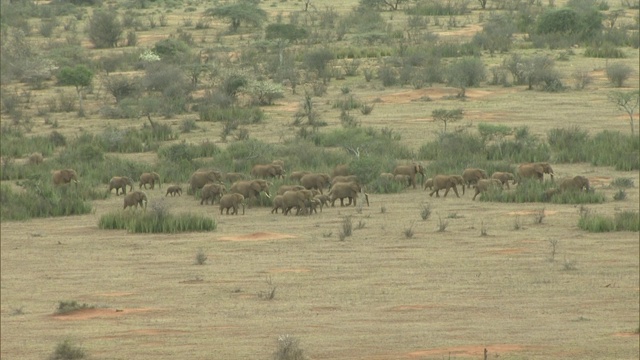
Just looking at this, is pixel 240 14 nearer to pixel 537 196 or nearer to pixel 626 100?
pixel 626 100

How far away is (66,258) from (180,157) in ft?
31.5

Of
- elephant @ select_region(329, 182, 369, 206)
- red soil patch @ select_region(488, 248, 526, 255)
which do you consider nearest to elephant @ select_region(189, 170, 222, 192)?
elephant @ select_region(329, 182, 369, 206)

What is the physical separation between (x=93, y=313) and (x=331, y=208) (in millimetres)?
8859

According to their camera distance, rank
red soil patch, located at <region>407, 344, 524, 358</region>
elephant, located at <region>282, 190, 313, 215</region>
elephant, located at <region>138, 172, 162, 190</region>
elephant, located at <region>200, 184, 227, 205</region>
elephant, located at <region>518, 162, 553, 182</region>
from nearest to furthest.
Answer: red soil patch, located at <region>407, 344, 524, 358</region>, elephant, located at <region>282, 190, 313, 215</region>, elephant, located at <region>200, 184, 227, 205</region>, elephant, located at <region>518, 162, 553, 182</region>, elephant, located at <region>138, 172, 162, 190</region>

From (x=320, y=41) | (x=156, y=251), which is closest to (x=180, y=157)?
(x=156, y=251)

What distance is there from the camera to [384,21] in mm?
59312

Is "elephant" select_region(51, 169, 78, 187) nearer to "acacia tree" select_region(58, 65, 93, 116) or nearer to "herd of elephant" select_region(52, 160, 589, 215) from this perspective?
"herd of elephant" select_region(52, 160, 589, 215)

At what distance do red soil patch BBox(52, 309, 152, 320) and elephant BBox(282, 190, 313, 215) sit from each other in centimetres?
739

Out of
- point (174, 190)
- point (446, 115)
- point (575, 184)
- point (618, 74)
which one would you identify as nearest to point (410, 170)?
point (575, 184)

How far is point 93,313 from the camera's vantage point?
47.0 ft

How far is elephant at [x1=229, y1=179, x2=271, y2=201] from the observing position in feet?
74.6

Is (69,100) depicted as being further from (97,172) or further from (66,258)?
(66,258)

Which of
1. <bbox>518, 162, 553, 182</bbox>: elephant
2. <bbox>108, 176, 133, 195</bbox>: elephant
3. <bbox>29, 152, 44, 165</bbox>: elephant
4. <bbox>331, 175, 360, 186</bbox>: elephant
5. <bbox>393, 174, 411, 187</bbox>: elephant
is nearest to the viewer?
<bbox>331, 175, 360, 186</bbox>: elephant

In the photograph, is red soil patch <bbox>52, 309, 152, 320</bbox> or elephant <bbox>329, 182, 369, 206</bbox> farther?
elephant <bbox>329, 182, 369, 206</bbox>
